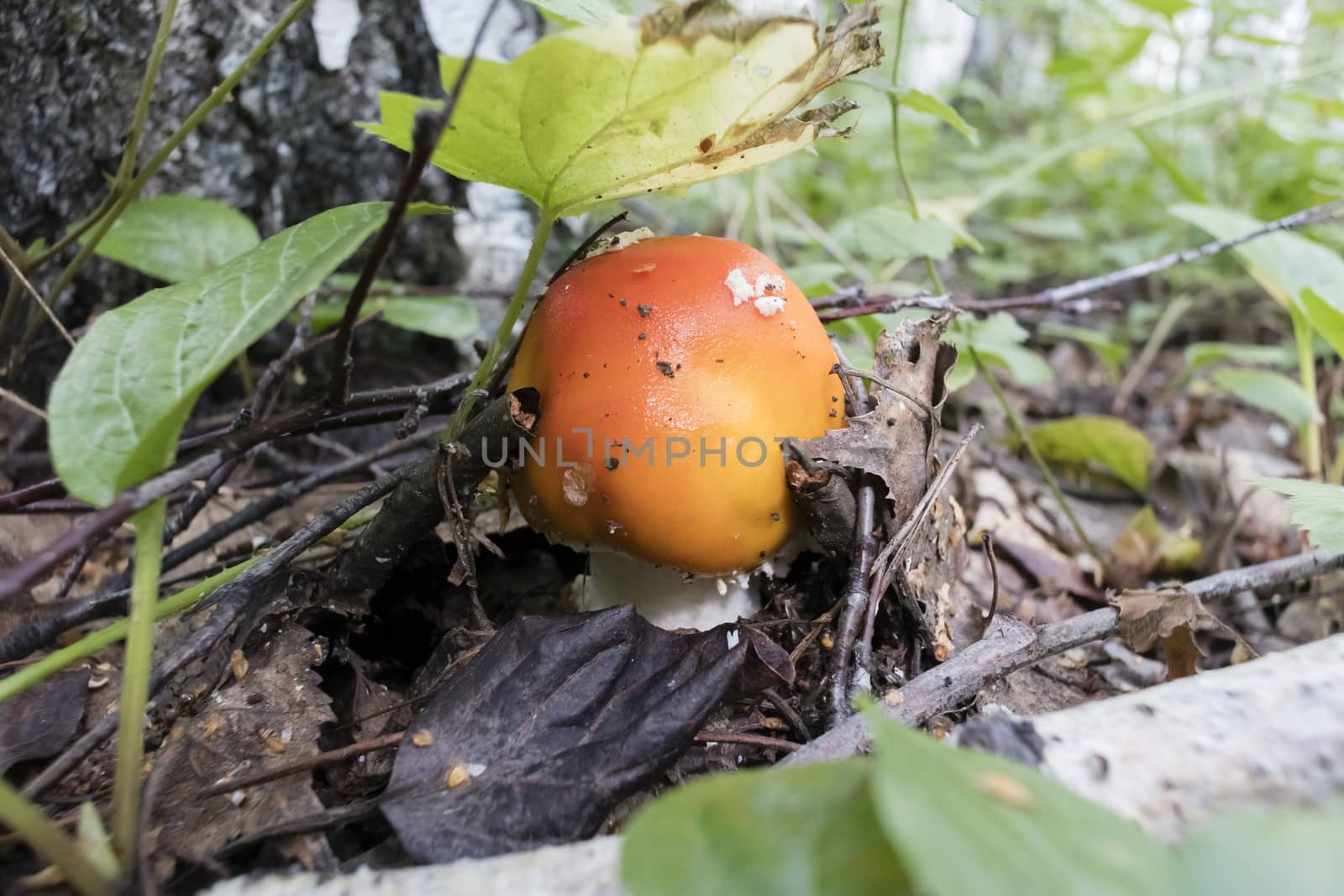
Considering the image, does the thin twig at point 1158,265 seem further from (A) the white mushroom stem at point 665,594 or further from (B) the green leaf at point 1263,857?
(B) the green leaf at point 1263,857

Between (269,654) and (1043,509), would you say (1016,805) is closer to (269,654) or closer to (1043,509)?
(269,654)

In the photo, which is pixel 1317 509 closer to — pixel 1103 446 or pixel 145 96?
pixel 1103 446

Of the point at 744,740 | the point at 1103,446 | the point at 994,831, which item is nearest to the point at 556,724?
the point at 744,740

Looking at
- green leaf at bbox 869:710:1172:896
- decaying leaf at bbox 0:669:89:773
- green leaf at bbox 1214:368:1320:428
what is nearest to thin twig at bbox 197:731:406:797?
decaying leaf at bbox 0:669:89:773

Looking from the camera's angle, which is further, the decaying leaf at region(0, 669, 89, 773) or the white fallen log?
the decaying leaf at region(0, 669, 89, 773)

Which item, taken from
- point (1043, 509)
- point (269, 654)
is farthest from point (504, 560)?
point (1043, 509)

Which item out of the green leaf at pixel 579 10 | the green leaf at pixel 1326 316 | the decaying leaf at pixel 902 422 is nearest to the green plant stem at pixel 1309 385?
the green leaf at pixel 1326 316

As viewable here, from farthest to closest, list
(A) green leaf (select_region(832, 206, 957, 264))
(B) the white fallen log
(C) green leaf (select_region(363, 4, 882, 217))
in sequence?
(A) green leaf (select_region(832, 206, 957, 264)) < (C) green leaf (select_region(363, 4, 882, 217)) < (B) the white fallen log

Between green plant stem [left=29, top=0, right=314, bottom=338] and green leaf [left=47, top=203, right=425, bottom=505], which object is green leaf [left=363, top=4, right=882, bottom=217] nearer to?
green leaf [left=47, top=203, right=425, bottom=505]
